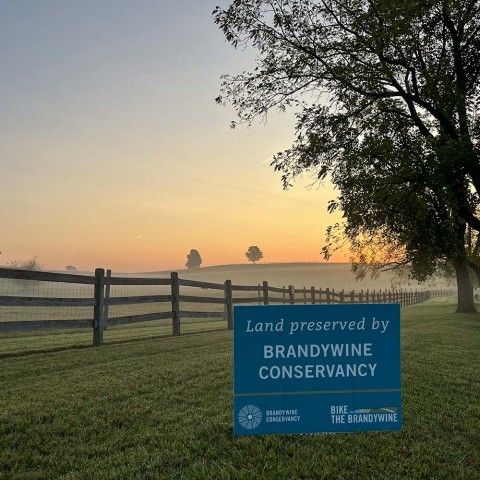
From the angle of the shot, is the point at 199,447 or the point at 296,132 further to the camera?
the point at 296,132

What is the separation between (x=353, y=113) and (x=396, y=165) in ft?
7.99

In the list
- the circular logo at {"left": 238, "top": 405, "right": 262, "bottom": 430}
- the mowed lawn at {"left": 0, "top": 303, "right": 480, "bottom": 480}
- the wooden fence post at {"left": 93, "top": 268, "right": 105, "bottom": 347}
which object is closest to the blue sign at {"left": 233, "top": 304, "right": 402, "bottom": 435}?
the circular logo at {"left": 238, "top": 405, "right": 262, "bottom": 430}

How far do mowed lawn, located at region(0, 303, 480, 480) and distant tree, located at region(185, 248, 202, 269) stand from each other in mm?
187431

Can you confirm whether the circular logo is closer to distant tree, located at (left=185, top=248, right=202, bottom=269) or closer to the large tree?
the large tree

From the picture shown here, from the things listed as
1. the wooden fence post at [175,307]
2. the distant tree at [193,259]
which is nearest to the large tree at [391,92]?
the wooden fence post at [175,307]

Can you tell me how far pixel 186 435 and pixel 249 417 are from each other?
103 centimetres

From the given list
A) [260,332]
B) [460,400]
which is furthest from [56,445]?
[460,400]

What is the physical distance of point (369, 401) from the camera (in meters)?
4.14

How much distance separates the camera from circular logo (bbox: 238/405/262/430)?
4.03 metres

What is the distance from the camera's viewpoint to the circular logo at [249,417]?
4.03 meters

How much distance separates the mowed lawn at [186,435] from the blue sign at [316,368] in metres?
0.39

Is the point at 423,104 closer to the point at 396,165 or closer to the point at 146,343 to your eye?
the point at 396,165

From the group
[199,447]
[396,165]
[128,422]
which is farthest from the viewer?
[396,165]

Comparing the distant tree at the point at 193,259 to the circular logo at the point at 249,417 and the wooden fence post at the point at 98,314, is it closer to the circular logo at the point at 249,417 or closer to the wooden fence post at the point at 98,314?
the wooden fence post at the point at 98,314
